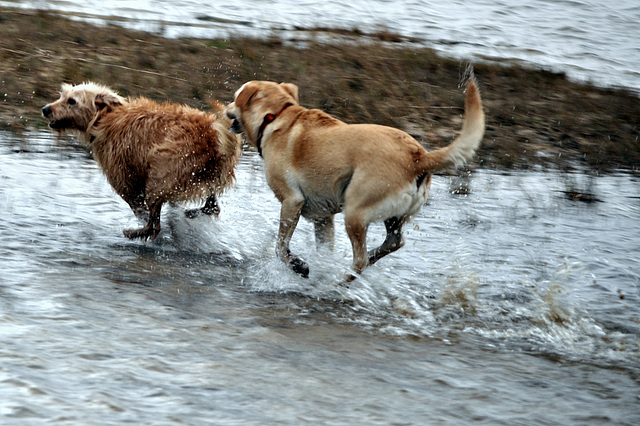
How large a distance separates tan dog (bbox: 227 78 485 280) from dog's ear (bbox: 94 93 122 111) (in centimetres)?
120

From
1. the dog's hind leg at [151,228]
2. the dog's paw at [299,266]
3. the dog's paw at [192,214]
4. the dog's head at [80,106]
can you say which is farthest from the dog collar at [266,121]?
the dog's head at [80,106]

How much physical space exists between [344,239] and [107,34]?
6.57 m

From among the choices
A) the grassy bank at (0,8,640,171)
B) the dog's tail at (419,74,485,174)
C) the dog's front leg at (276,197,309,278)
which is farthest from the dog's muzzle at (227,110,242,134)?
the grassy bank at (0,8,640,171)

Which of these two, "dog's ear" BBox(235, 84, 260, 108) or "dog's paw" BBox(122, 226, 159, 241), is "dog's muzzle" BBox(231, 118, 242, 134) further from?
"dog's paw" BBox(122, 226, 159, 241)

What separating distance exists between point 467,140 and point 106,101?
3069mm

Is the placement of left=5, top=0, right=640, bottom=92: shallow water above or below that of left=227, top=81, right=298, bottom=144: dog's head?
above

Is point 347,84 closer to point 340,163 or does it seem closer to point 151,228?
point 151,228

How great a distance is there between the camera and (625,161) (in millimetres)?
10094

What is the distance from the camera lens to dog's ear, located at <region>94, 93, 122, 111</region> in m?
6.47

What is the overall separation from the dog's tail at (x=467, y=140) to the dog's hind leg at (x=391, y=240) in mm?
578

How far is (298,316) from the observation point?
16.1ft

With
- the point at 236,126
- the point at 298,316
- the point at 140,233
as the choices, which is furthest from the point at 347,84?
the point at 298,316

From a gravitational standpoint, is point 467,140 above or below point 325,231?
above

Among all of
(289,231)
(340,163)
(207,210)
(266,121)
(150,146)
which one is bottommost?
(207,210)
